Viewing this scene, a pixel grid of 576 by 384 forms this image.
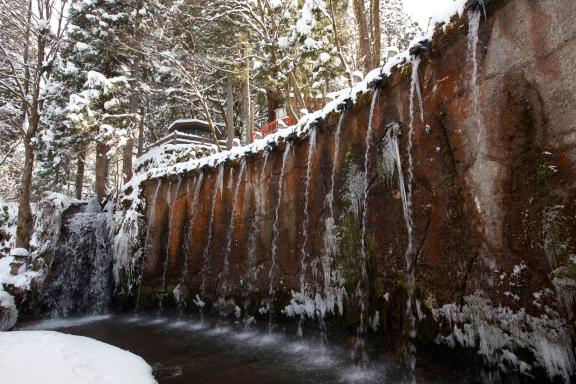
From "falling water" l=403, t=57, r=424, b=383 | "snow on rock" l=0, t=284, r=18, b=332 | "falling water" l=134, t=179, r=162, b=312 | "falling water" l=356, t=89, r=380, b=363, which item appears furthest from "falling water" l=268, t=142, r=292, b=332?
"snow on rock" l=0, t=284, r=18, b=332

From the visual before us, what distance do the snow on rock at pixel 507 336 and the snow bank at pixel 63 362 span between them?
3575 mm

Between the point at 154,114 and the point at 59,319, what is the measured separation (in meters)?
20.8

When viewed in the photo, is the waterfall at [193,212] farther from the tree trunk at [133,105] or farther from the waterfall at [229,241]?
the tree trunk at [133,105]

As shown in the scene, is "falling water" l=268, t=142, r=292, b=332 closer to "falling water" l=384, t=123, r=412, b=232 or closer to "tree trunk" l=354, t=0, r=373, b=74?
"falling water" l=384, t=123, r=412, b=232

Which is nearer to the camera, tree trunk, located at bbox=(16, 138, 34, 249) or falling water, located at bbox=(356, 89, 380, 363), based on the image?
falling water, located at bbox=(356, 89, 380, 363)

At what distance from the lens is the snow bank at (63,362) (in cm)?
331

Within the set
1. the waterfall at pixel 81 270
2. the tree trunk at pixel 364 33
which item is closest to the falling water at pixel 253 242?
the tree trunk at pixel 364 33

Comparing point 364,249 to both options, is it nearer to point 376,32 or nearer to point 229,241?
point 229,241

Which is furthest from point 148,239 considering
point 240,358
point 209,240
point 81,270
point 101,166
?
point 101,166

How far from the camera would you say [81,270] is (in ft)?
39.3

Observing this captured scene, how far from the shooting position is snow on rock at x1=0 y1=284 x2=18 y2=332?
9492 mm

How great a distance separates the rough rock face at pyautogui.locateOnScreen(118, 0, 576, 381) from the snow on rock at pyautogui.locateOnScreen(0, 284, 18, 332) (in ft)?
25.4

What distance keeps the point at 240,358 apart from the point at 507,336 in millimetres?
3982

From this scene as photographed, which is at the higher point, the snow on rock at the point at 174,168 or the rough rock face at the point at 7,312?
the snow on rock at the point at 174,168
